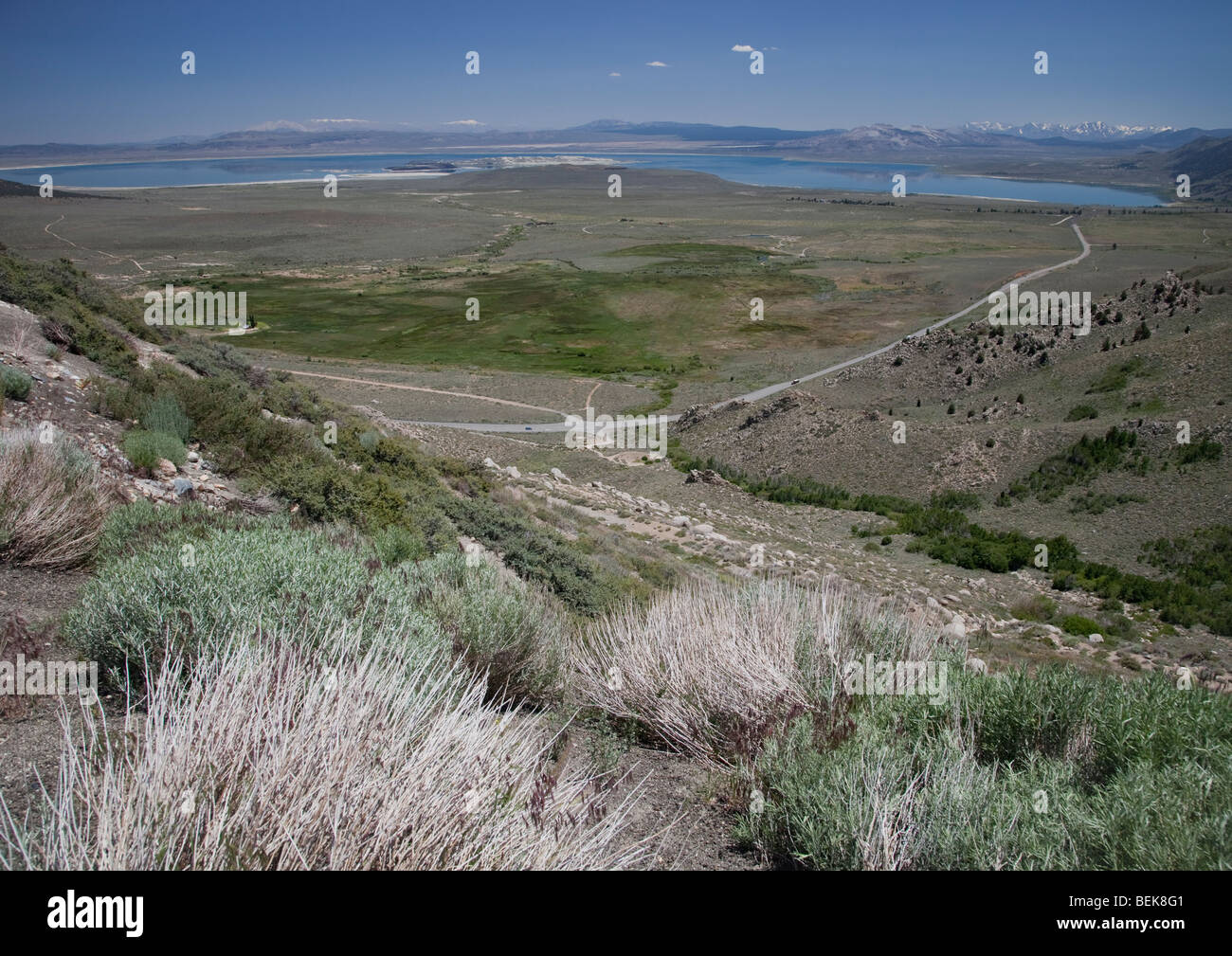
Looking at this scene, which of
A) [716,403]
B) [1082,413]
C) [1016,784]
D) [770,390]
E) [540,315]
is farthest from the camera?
[540,315]

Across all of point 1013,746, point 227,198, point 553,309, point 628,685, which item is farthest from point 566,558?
point 227,198

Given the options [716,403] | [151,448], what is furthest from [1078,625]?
[716,403]

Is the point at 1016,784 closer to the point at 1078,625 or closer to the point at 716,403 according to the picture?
the point at 1078,625

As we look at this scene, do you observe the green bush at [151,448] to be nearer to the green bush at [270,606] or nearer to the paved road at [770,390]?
the green bush at [270,606]

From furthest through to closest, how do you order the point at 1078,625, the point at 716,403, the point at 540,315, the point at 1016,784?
the point at 540,315 < the point at 716,403 < the point at 1078,625 < the point at 1016,784

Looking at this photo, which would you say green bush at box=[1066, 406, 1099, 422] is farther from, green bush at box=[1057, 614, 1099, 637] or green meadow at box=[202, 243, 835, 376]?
green meadow at box=[202, 243, 835, 376]
